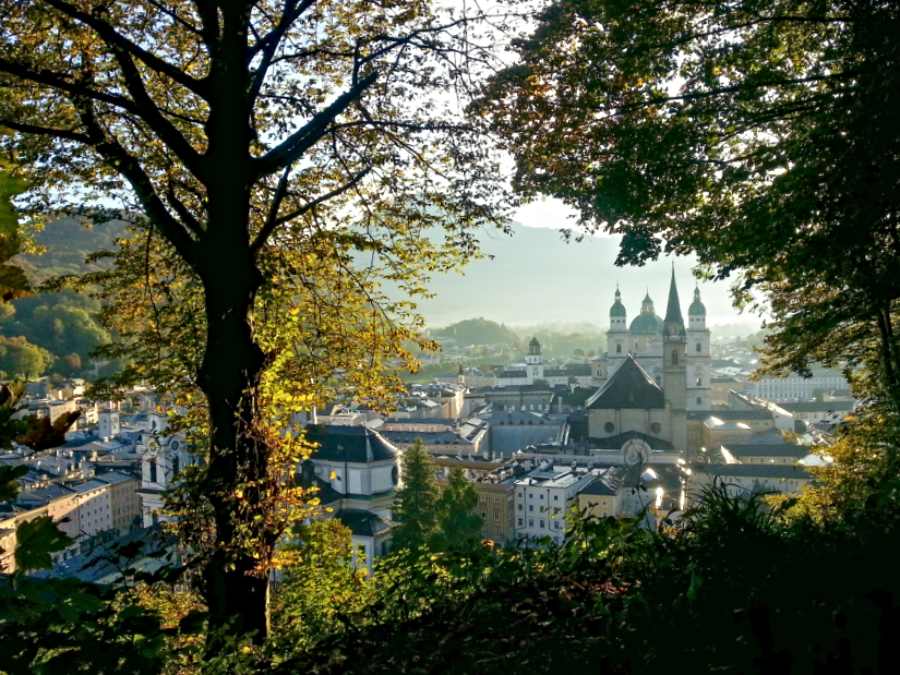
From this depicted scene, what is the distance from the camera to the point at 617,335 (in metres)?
87.2

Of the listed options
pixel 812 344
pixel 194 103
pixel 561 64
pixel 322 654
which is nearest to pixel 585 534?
pixel 322 654

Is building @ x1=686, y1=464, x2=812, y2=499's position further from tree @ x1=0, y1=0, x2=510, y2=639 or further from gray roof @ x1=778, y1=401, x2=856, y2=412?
gray roof @ x1=778, y1=401, x2=856, y2=412

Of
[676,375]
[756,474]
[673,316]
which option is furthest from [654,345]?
[756,474]

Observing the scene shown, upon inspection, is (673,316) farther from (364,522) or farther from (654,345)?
(364,522)

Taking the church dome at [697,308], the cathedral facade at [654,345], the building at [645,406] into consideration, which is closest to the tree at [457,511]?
the building at [645,406]

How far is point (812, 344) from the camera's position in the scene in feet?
32.0

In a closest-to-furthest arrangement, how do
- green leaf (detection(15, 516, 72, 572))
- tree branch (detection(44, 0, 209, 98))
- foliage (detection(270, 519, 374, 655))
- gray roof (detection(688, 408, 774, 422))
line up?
1. green leaf (detection(15, 516, 72, 572))
2. tree branch (detection(44, 0, 209, 98))
3. foliage (detection(270, 519, 374, 655))
4. gray roof (detection(688, 408, 774, 422))

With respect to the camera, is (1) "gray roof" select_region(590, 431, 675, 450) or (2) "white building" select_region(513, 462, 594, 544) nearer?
(2) "white building" select_region(513, 462, 594, 544)

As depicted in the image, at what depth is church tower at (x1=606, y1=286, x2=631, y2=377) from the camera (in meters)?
86.2

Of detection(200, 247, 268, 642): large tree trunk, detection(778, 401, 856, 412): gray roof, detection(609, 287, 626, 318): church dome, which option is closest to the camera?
detection(200, 247, 268, 642): large tree trunk

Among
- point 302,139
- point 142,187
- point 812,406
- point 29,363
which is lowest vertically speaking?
point 812,406

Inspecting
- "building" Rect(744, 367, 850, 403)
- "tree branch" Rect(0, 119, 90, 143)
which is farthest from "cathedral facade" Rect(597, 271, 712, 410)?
"tree branch" Rect(0, 119, 90, 143)

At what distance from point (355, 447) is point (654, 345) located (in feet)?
199

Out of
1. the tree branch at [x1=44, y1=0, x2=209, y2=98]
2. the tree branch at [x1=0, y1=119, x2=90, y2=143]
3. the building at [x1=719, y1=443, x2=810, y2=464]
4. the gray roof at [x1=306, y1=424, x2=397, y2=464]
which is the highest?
the tree branch at [x1=44, y1=0, x2=209, y2=98]
